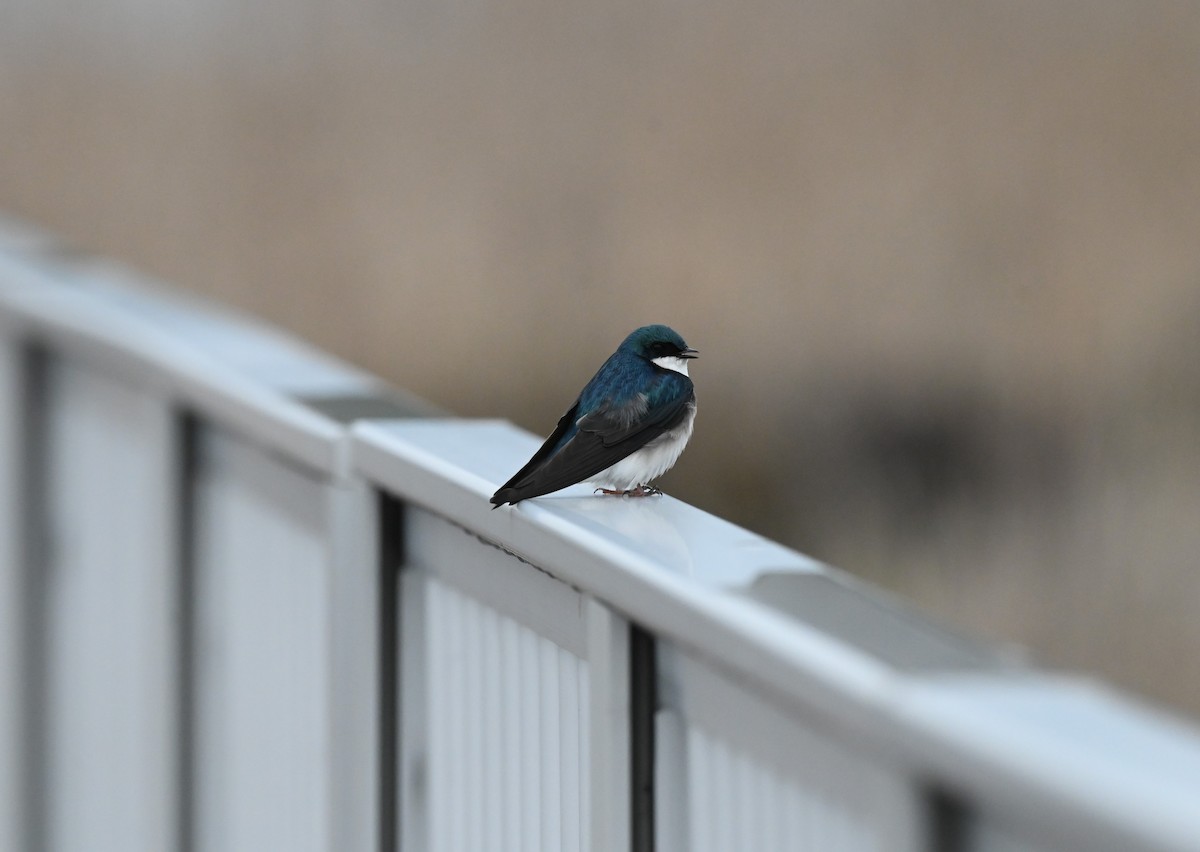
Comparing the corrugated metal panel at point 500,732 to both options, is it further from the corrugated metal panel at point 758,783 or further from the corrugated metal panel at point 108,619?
the corrugated metal panel at point 108,619

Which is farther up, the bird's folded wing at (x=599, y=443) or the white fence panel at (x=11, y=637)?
the bird's folded wing at (x=599, y=443)

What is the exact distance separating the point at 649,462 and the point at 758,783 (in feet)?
1.30

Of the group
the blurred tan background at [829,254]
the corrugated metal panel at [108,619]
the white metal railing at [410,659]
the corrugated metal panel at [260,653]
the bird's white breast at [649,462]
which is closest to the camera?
the white metal railing at [410,659]

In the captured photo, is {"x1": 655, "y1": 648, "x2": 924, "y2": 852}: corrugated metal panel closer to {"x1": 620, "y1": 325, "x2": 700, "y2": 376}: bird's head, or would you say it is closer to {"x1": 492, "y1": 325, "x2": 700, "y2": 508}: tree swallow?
{"x1": 492, "y1": 325, "x2": 700, "y2": 508}: tree swallow

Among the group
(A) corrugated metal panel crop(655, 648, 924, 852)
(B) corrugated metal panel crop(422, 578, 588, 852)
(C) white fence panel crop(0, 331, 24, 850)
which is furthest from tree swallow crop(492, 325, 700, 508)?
(C) white fence panel crop(0, 331, 24, 850)

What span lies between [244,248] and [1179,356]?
11.3 ft

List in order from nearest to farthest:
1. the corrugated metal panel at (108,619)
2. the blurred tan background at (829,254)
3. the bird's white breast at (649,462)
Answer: the bird's white breast at (649,462), the corrugated metal panel at (108,619), the blurred tan background at (829,254)

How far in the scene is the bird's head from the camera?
1069mm

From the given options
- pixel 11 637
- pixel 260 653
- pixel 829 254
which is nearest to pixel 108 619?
pixel 11 637

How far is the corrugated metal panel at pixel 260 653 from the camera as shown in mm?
1123

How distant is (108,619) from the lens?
144cm

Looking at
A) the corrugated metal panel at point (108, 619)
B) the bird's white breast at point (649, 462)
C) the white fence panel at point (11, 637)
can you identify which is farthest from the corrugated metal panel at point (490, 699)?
the white fence panel at point (11, 637)

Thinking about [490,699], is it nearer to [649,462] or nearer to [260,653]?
[649,462]

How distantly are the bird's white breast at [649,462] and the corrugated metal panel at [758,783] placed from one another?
0.94 feet
